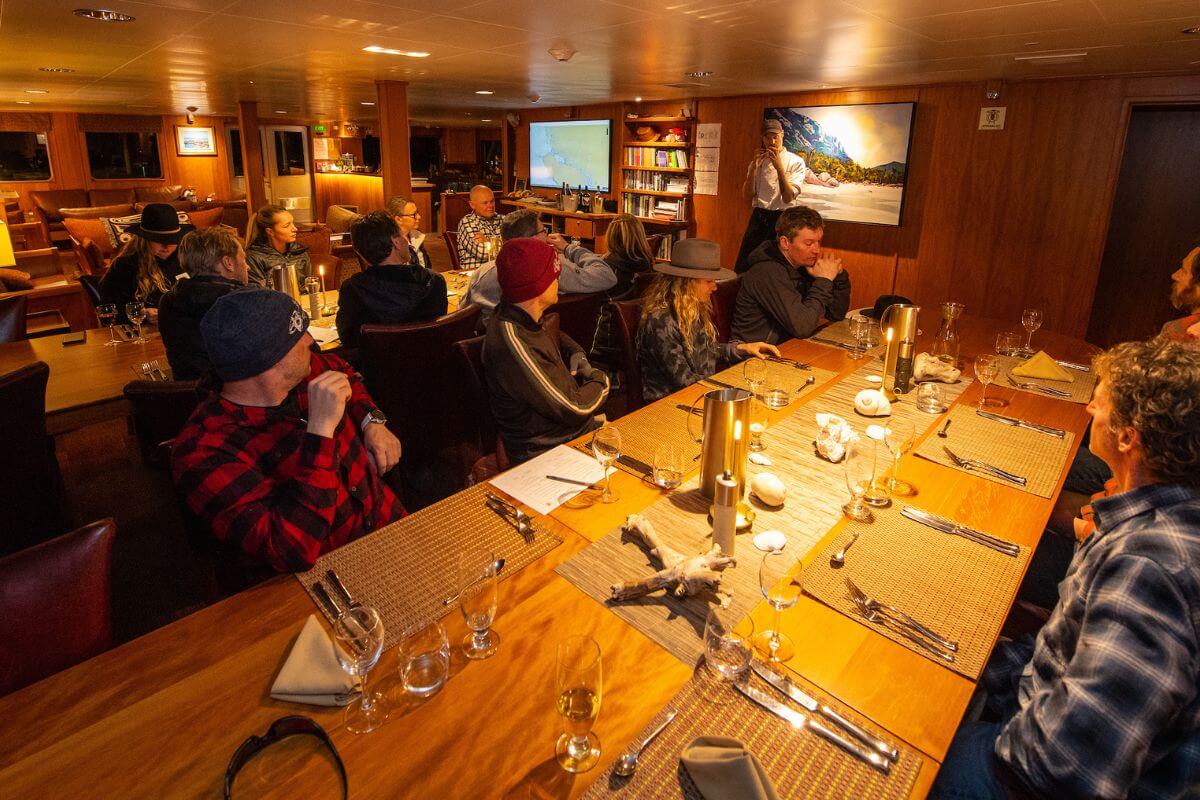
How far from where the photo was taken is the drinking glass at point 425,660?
1147mm

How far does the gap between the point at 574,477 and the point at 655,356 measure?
47.6 inches

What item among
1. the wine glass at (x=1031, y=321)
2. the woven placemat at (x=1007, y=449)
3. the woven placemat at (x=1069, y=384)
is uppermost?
the wine glass at (x=1031, y=321)

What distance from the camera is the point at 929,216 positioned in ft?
19.9

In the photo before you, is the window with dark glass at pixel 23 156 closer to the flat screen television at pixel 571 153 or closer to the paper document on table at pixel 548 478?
the flat screen television at pixel 571 153

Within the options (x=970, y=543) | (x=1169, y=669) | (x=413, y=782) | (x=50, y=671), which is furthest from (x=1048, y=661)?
(x=50, y=671)

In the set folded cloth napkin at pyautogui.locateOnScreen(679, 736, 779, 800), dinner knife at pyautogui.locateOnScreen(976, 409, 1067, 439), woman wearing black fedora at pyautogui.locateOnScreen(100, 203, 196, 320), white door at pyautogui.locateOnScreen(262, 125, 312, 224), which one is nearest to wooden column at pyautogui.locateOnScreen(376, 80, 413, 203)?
woman wearing black fedora at pyautogui.locateOnScreen(100, 203, 196, 320)

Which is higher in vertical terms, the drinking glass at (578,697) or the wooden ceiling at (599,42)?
the wooden ceiling at (599,42)

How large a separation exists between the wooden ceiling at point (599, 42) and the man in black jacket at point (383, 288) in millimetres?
1079

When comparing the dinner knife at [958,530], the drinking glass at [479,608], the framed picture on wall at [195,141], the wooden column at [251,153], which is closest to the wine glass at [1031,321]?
the dinner knife at [958,530]

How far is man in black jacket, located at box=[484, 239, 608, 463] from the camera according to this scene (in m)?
2.28

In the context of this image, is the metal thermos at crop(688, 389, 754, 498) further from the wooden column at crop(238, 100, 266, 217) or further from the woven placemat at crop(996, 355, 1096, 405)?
the wooden column at crop(238, 100, 266, 217)

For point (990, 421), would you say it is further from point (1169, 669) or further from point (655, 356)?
point (1169, 669)

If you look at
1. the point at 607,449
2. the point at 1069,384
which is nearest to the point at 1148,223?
the point at 1069,384

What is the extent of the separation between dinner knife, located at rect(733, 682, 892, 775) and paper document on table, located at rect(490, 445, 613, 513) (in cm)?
72
